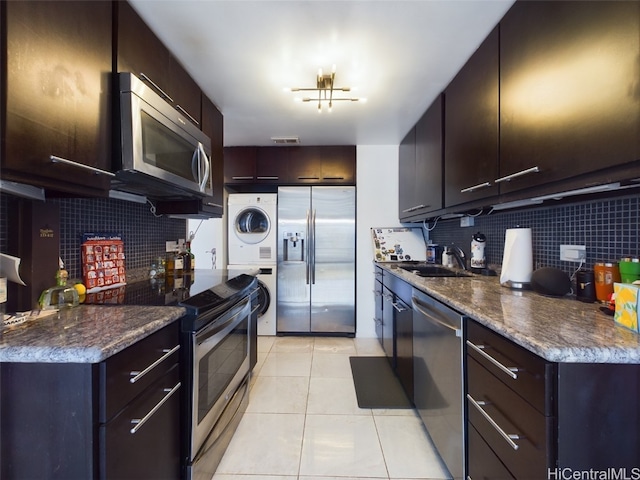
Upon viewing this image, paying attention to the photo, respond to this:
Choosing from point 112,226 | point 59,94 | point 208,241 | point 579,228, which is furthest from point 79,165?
point 208,241

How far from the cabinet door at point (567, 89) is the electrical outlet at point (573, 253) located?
1.60ft

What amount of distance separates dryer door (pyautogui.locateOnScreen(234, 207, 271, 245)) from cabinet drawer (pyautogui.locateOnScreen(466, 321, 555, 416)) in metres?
2.67

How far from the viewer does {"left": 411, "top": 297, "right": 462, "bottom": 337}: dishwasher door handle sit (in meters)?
1.23

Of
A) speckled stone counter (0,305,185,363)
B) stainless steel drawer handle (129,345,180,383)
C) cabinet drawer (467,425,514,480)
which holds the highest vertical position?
speckled stone counter (0,305,185,363)

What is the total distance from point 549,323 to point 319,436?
1.42 m

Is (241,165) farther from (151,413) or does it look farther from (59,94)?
(151,413)

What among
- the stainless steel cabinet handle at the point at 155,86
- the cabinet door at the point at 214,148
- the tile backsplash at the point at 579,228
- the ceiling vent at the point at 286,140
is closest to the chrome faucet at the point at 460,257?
the tile backsplash at the point at 579,228

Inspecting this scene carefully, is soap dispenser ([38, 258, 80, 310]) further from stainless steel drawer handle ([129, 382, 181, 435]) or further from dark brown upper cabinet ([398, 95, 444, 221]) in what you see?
dark brown upper cabinet ([398, 95, 444, 221])

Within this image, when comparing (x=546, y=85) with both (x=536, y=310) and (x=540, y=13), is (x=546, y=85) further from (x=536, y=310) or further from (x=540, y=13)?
(x=536, y=310)

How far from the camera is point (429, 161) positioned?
2.35m

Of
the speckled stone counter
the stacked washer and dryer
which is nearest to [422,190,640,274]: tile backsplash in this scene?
the speckled stone counter

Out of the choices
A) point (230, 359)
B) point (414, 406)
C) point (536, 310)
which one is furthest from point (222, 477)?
point (536, 310)

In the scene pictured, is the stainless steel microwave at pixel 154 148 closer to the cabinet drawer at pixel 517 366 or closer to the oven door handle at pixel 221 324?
the oven door handle at pixel 221 324

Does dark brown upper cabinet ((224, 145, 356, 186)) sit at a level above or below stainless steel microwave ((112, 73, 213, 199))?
above
